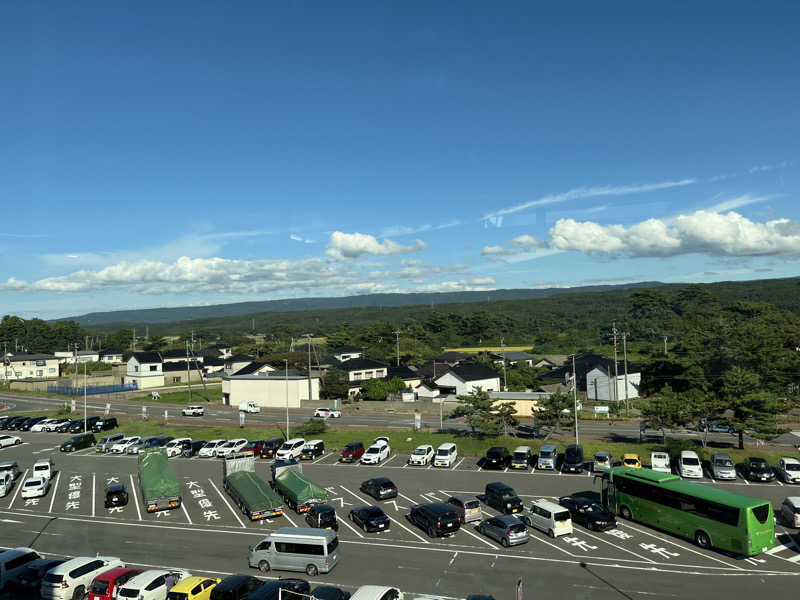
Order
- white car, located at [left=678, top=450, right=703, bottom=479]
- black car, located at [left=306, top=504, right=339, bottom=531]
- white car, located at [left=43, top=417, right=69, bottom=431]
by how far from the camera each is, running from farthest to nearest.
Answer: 1. white car, located at [left=43, top=417, right=69, bottom=431]
2. white car, located at [left=678, top=450, right=703, bottom=479]
3. black car, located at [left=306, top=504, right=339, bottom=531]

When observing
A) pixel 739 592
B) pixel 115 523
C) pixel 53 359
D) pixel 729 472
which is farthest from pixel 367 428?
pixel 53 359

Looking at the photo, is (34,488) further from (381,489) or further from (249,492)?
(381,489)

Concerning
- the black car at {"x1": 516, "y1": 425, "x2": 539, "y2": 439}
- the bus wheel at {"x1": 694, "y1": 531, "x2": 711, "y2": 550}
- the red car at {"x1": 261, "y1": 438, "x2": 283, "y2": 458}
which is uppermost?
the bus wheel at {"x1": 694, "y1": 531, "x2": 711, "y2": 550}

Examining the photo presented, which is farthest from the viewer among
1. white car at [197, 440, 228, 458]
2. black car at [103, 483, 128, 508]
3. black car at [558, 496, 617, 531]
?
white car at [197, 440, 228, 458]

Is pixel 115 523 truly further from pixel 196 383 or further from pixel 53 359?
pixel 53 359

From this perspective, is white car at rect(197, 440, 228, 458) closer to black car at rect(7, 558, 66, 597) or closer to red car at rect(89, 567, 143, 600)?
black car at rect(7, 558, 66, 597)

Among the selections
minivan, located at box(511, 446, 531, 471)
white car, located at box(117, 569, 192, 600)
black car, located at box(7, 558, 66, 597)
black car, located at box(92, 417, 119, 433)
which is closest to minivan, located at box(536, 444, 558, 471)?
minivan, located at box(511, 446, 531, 471)
